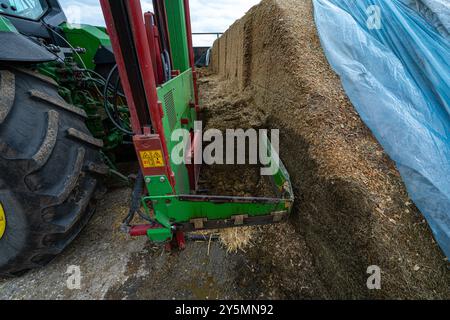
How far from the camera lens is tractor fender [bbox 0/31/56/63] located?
4.30 feet

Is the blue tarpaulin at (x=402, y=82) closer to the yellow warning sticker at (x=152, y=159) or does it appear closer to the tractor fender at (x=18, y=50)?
the yellow warning sticker at (x=152, y=159)

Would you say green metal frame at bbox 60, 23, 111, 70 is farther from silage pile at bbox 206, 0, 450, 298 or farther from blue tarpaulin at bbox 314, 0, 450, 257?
blue tarpaulin at bbox 314, 0, 450, 257

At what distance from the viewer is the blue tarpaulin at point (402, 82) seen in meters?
1.34

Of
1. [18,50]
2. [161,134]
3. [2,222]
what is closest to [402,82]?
[161,134]

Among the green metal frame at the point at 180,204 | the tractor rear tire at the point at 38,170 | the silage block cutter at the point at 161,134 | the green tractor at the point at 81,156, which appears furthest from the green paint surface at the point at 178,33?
the tractor rear tire at the point at 38,170

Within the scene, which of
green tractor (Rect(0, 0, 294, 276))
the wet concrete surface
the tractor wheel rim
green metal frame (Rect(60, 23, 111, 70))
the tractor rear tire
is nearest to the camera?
green tractor (Rect(0, 0, 294, 276))

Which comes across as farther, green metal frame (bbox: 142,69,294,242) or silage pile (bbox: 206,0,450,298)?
green metal frame (bbox: 142,69,294,242)

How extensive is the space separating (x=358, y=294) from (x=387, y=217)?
18.7 inches

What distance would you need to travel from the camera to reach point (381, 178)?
4.72 feet

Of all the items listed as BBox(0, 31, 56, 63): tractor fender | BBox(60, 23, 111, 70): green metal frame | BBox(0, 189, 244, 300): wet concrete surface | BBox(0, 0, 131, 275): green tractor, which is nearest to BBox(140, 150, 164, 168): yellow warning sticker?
BBox(0, 0, 131, 275): green tractor

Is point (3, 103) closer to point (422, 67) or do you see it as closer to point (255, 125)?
point (255, 125)
